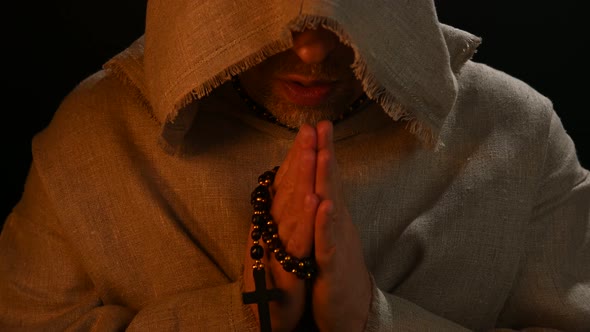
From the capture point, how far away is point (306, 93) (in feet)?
5.16

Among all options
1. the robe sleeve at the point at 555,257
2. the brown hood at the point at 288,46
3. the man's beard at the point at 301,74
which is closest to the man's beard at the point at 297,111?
the man's beard at the point at 301,74

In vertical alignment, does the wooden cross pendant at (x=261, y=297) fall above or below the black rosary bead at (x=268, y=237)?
below

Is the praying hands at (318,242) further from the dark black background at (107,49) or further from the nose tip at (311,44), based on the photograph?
the dark black background at (107,49)

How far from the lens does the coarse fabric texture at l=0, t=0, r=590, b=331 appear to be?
1.63m

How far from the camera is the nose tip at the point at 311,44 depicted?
1.43 meters

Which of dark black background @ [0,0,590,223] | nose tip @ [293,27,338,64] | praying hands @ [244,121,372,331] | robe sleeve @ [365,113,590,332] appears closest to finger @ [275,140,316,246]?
praying hands @ [244,121,372,331]

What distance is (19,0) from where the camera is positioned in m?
2.13

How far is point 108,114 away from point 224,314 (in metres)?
0.43

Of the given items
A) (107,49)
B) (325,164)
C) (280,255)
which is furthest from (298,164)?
(107,49)

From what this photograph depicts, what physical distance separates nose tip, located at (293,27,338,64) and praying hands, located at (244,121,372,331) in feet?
0.32

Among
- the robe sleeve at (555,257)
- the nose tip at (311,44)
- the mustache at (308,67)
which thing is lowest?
the robe sleeve at (555,257)

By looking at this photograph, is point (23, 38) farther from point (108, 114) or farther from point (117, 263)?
point (117, 263)

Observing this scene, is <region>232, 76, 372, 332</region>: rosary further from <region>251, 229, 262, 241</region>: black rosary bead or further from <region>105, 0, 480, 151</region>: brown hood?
<region>105, 0, 480, 151</region>: brown hood

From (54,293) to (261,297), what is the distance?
43cm
